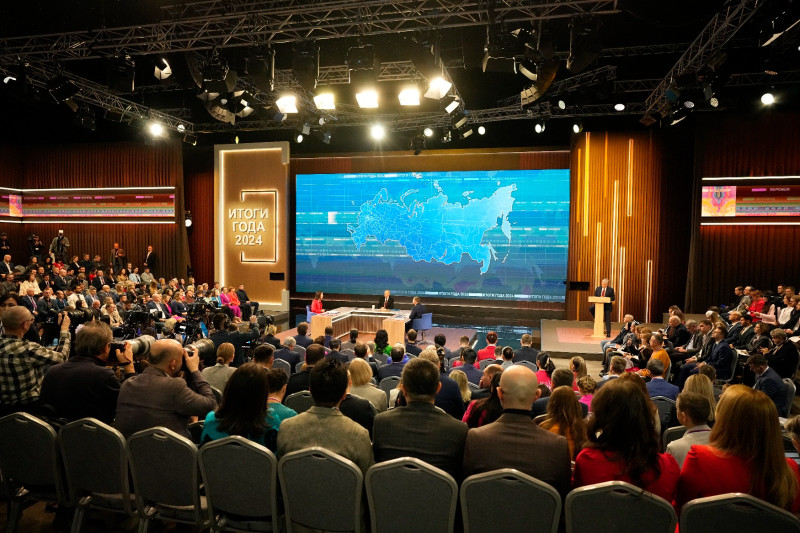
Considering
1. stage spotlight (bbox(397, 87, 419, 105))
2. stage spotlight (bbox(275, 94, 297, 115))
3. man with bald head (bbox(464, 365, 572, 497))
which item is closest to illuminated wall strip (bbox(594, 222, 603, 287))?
stage spotlight (bbox(397, 87, 419, 105))

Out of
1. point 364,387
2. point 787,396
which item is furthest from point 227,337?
point 787,396

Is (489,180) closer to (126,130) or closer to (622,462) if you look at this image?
(126,130)

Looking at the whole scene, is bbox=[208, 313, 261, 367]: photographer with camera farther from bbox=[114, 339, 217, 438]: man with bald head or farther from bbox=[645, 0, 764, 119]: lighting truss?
bbox=[645, 0, 764, 119]: lighting truss

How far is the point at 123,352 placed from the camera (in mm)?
4066

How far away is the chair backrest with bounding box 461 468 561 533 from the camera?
2115 mm

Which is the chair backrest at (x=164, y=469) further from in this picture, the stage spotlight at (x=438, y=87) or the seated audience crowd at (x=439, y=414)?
the stage spotlight at (x=438, y=87)

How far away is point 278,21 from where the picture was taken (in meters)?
7.42

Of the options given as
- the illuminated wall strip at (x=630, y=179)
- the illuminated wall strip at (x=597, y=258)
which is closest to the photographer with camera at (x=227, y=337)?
the illuminated wall strip at (x=597, y=258)

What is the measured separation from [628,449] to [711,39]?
7250mm

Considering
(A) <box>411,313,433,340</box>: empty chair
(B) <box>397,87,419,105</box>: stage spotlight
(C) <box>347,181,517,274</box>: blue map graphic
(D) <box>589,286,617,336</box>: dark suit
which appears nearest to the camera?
(B) <box>397,87,419,105</box>: stage spotlight

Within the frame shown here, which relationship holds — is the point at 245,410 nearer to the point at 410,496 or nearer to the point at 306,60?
the point at 410,496

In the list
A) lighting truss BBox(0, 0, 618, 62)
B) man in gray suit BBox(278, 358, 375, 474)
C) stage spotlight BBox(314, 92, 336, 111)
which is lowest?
man in gray suit BBox(278, 358, 375, 474)

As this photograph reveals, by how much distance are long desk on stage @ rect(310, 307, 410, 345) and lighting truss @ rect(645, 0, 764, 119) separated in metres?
6.35

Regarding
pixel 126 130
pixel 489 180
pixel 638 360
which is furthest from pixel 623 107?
pixel 126 130
